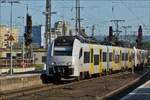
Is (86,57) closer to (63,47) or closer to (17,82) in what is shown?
(63,47)

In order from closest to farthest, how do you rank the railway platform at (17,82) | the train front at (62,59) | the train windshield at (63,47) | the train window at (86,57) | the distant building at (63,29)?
the railway platform at (17,82)
the train front at (62,59)
the train windshield at (63,47)
the train window at (86,57)
the distant building at (63,29)

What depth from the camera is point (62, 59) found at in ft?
133

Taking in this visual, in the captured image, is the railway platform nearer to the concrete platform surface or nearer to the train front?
the concrete platform surface

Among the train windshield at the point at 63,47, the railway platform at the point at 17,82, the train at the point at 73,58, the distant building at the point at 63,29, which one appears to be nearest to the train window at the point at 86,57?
the train at the point at 73,58

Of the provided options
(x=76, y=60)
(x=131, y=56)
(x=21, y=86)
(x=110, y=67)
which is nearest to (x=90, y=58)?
(x=76, y=60)

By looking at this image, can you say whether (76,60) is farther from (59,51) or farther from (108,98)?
(108,98)

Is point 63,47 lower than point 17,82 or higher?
higher

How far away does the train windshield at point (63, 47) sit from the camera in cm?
4078

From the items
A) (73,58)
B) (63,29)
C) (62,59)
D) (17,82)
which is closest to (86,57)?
(73,58)

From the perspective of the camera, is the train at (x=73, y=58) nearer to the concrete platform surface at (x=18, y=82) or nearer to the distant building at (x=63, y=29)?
the concrete platform surface at (x=18, y=82)

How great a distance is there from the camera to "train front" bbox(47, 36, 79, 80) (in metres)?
40.6

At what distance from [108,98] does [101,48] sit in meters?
23.7

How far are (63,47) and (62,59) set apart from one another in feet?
3.03

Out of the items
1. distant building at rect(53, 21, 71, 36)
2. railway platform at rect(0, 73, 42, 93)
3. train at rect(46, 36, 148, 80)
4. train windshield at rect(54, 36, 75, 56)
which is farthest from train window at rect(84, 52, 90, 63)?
distant building at rect(53, 21, 71, 36)
